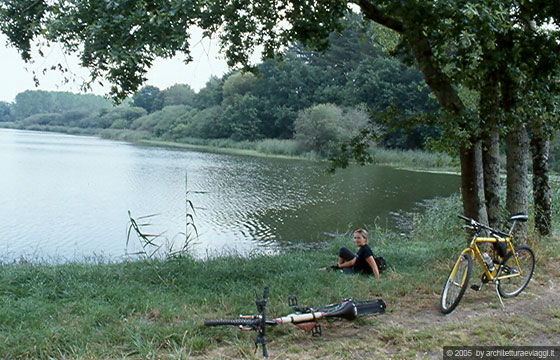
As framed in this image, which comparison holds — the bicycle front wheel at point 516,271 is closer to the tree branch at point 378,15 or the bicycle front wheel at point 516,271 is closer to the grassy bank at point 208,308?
the grassy bank at point 208,308

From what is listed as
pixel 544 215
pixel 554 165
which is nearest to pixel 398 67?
pixel 554 165

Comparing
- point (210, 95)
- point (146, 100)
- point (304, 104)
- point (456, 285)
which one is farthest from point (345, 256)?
point (146, 100)

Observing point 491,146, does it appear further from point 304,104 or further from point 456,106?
point 304,104

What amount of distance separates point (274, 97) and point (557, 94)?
5118 centimetres

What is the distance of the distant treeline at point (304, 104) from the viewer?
4144cm

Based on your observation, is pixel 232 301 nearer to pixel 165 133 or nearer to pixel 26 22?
pixel 26 22

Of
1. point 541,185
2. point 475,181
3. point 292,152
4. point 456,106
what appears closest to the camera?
point 456,106

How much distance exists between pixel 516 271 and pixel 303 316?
2.77 meters

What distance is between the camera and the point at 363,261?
6133 millimetres

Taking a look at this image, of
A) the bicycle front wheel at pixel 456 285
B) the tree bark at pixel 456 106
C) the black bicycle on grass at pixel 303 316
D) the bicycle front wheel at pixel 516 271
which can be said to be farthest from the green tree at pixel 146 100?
the black bicycle on grass at pixel 303 316

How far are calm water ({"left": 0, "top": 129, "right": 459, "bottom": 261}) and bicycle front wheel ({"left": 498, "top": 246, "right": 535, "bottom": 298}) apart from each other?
209 inches

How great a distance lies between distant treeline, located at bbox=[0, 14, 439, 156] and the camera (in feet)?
136

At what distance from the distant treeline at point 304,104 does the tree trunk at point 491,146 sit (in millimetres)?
6597

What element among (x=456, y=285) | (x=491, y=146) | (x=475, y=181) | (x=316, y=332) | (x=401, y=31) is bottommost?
(x=316, y=332)
